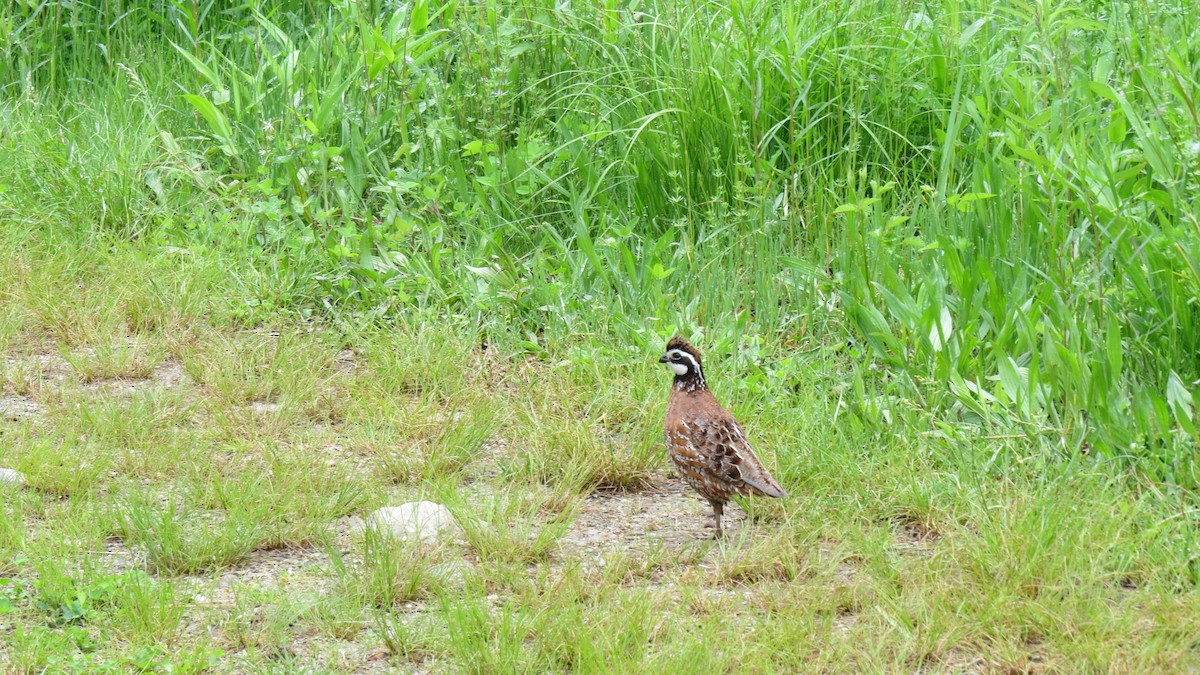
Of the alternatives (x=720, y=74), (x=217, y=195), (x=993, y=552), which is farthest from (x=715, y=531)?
(x=217, y=195)

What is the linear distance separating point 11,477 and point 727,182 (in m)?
3.45

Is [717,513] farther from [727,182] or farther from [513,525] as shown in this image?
[727,182]

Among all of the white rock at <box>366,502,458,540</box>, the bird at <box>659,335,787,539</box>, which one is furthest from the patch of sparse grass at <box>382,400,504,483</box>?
the bird at <box>659,335,787,539</box>

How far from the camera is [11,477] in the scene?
16.3 ft

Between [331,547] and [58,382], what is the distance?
6.97 ft

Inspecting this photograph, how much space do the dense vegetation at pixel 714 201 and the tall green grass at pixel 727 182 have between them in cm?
2

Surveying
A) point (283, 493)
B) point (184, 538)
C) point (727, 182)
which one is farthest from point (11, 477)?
point (727, 182)

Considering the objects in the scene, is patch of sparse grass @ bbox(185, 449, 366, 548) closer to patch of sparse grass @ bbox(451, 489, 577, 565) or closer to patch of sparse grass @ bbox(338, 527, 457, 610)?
patch of sparse grass @ bbox(338, 527, 457, 610)

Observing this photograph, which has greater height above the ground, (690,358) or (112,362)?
(690,358)

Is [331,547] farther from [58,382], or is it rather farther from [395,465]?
[58,382]

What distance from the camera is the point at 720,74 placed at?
21.7 feet

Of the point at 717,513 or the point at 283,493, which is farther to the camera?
the point at 283,493

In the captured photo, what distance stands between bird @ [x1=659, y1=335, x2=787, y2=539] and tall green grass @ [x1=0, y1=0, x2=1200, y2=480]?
0.52 m

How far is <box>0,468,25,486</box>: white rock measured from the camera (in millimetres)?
4945
